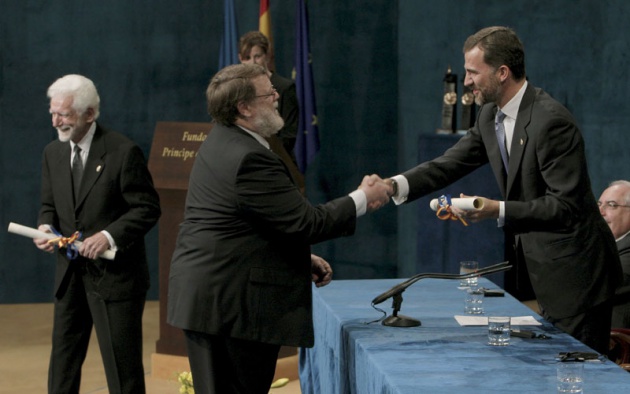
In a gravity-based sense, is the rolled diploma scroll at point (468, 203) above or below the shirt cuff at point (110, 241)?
above

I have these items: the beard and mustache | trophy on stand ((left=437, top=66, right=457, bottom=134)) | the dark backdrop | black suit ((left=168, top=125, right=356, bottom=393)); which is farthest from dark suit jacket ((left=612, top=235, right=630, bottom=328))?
the dark backdrop

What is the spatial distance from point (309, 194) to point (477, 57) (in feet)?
16.2

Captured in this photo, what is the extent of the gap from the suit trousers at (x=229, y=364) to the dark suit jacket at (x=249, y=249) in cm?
7

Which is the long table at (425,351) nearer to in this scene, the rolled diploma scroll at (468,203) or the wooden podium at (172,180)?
the rolled diploma scroll at (468,203)

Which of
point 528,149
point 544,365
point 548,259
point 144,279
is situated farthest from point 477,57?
point 144,279

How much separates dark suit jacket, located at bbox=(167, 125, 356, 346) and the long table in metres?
0.27

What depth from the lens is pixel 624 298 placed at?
482 cm

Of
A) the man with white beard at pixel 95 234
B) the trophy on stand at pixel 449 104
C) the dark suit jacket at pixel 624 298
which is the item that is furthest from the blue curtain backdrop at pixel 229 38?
the dark suit jacket at pixel 624 298

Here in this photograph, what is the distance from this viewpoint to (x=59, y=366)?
471 cm

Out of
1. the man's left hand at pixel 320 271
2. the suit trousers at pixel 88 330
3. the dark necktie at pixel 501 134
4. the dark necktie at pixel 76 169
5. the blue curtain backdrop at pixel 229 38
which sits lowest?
the suit trousers at pixel 88 330

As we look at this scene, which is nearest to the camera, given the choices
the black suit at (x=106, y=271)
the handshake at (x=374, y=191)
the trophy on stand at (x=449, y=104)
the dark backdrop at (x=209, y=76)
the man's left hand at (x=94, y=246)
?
the handshake at (x=374, y=191)

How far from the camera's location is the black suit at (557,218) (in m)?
3.72

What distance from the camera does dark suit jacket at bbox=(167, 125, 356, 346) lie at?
3553 mm

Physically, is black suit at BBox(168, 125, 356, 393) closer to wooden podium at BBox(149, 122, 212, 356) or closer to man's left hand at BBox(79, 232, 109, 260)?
man's left hand at BBox(79, 232, 109, 260)
